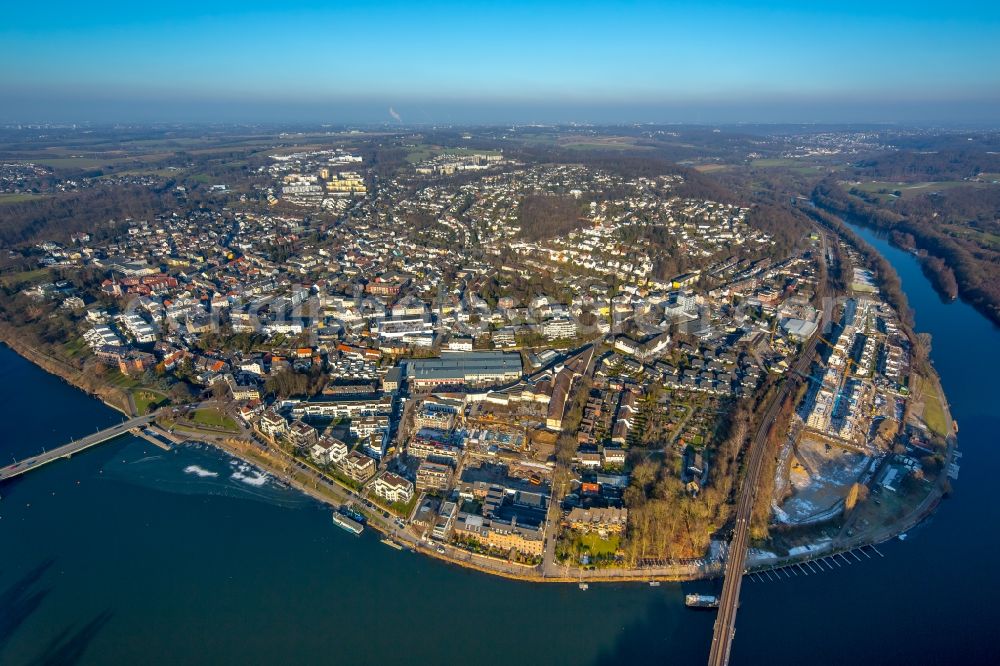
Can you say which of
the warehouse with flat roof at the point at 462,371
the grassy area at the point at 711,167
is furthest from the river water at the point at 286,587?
the grassy area at the point at 711,167

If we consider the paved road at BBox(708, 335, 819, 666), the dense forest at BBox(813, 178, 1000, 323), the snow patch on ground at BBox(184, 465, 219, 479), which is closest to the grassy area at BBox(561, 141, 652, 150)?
the dense forest at BBox(813, 178, 1000, 323)

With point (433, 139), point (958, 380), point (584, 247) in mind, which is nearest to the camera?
point (958, 380)

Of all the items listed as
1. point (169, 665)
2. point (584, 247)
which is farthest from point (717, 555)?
point (584, 247)

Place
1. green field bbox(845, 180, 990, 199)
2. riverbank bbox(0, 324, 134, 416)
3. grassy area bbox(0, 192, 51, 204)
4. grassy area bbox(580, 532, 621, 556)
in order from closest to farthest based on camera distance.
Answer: grassy area bbox(580, 532, 621, 556) → riverbank bbox(0, 324, 134, 416) → grassy area bbox(0, 192, 51, 204) → green field bbox(845, 180, 990, 199)

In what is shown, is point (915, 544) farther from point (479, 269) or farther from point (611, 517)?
point (479, 269)

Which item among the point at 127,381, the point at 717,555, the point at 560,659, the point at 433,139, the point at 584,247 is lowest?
the point at 560,659

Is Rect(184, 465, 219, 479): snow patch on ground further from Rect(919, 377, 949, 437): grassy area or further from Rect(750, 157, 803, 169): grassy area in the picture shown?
Rect(750, 157, 803, 169): grassy area

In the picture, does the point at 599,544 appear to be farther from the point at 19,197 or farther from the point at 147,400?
the point at 19,197
